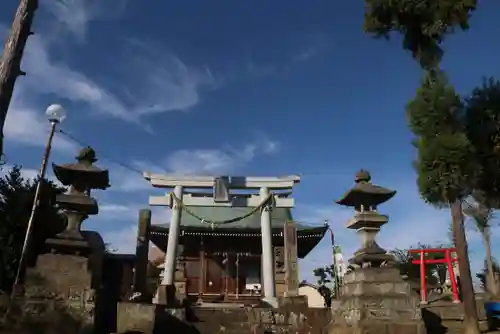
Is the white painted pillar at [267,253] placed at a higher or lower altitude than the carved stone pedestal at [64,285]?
higher

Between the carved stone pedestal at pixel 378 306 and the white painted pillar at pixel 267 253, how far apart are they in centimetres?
784

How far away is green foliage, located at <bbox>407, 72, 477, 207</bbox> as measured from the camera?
26.4ft

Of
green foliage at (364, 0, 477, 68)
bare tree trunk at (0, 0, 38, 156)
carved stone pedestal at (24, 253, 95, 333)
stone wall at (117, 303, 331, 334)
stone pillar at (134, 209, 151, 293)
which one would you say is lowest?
stone wall at (117, 303, 331, 334)

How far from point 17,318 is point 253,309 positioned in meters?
6.25

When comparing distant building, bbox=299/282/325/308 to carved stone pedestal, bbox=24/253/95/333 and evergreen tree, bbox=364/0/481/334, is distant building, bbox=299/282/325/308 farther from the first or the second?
carved stone pedestal, bbox=24/253/95/333

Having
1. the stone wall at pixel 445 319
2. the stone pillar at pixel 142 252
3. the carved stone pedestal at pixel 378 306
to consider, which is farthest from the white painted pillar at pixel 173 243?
the stone wall at pixel 445 319

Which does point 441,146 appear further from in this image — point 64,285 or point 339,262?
point 339,262

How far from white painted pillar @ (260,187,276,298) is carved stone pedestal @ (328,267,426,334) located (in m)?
7.84

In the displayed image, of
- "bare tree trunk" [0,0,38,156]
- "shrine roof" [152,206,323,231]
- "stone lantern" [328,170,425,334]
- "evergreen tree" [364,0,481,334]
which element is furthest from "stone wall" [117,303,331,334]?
"shrine roof" [152,206,323,231]

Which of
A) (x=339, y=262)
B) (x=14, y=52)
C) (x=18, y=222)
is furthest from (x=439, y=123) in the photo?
(x=339, y=262)

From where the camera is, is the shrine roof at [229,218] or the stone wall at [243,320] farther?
the shrine roof at [229,218]

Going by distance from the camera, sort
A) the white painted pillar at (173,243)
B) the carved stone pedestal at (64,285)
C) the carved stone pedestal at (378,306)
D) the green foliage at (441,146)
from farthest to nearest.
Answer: the white painted pillar at (173,243)
the carved stone pedestal at (378,306)
the carved stone pedestal at (64,285)
the green foliage at (441,146)

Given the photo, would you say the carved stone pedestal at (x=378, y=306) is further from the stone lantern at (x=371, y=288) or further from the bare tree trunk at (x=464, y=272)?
the bare tree trunk at (x=464, y=272)

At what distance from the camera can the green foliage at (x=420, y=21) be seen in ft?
32.3
